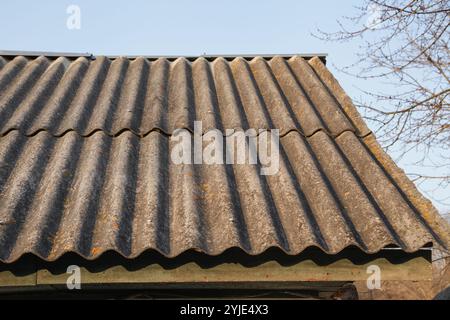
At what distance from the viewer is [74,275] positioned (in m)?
2.80

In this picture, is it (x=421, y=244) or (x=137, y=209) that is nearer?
(x=421, y=244)

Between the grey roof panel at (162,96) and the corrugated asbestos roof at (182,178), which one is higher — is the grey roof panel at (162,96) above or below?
above

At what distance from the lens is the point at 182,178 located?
350cm

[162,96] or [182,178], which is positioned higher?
[162,96]

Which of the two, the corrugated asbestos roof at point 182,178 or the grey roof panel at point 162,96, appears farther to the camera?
the grey roof panel at point 162,96

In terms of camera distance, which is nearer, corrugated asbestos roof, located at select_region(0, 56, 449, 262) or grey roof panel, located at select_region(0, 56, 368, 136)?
corrugated asbestos roof, located at select_region(0, 56, 449, 262)

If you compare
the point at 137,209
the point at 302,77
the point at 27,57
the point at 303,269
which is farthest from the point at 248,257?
the point at 27,57

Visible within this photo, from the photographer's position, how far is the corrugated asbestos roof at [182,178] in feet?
9.51

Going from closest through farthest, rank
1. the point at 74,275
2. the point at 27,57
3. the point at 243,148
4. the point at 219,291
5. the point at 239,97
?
the point at 74,275, the point at 219,291, the point at 243,148, the point at 239,97, the point at 27,57

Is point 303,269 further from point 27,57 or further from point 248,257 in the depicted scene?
point 27,57

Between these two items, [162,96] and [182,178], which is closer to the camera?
[182,178]

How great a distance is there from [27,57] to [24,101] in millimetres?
1768

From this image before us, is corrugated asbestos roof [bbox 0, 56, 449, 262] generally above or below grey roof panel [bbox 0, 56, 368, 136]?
below

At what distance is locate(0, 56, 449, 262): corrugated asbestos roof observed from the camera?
114 inches
